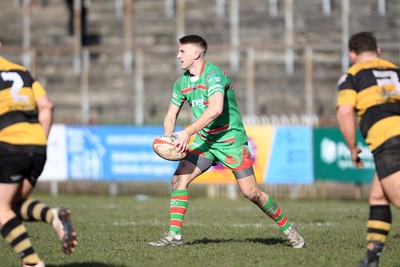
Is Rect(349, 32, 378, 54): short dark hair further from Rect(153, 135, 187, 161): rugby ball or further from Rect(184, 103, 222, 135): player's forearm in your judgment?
Rect(153, 135, 187, 161): rugby ball

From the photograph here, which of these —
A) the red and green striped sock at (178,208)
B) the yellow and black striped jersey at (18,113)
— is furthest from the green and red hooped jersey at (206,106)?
the yellow and black striped jersey at (18,113)

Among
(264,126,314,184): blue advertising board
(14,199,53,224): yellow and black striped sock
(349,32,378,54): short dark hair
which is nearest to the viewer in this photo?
(14,199,53,224): yellow and black striped sock

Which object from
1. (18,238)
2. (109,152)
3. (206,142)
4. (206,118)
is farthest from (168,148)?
(109,152)

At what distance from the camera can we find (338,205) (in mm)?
18734

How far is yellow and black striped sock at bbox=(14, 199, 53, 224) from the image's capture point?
24.3 ft

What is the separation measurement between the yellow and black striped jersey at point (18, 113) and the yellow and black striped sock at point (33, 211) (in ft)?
1.57

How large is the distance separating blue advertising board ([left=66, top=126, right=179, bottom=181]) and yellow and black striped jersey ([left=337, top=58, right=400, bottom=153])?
44.1 feet

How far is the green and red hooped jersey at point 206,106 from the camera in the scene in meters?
9.93

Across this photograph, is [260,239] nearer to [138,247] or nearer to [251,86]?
[138,247]

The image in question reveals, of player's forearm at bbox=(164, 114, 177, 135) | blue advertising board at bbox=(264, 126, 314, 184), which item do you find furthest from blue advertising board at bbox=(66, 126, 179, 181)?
player's forearm at bbox=(164, 114, 177, 135)

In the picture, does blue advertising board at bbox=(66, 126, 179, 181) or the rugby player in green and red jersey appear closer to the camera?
the rugby player in green and red jersey

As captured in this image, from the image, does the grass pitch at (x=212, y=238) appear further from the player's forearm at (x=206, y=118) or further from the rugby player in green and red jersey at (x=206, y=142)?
the player's forearm at (x=206, y=118)

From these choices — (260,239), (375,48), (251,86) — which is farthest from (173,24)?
(375,48)

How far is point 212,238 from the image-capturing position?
11.1 meters
